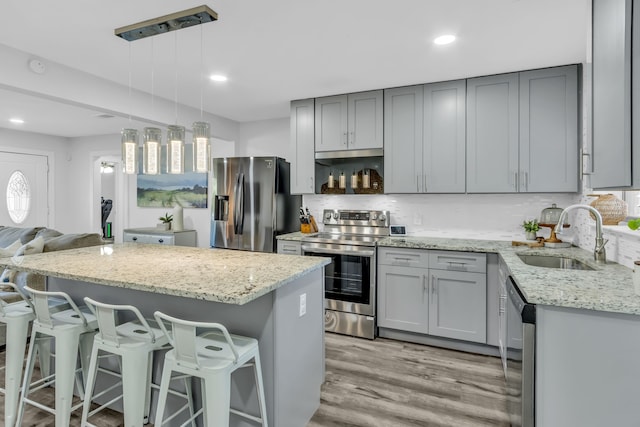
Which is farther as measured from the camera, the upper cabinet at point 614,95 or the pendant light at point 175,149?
the pendant light at point 175,149

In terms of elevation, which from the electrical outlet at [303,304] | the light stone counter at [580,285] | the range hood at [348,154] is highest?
the range hood at [348,154]

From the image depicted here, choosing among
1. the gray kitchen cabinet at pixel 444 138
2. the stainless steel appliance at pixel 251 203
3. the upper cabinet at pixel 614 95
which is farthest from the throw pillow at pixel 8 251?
the upper cabinet at pixel 614 95

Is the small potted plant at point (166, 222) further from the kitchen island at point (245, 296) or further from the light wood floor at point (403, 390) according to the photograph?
the kitchen island at point (245, 296)

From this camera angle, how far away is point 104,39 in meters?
2.50

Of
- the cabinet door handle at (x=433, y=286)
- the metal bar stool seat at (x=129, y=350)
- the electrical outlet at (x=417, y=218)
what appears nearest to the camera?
the metal bar stool seat at (x=129, y=350)

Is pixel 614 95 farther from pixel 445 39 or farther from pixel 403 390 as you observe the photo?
pixel 403 390

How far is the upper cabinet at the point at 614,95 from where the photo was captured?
4.26ft

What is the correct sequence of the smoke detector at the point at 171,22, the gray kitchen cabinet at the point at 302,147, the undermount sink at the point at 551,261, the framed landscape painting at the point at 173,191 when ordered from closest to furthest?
the smoke detector at the point at 171,22
the undermount sink at the point at 551,261
the gray kitchen cabinet at the point at 302,147
the framed landscape painting at the point at 173,191

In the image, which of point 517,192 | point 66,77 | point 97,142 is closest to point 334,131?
point 517,192

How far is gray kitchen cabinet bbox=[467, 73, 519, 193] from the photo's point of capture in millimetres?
3193

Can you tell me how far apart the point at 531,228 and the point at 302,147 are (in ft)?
8.30

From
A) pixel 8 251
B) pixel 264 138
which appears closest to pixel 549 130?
pixel 264 138

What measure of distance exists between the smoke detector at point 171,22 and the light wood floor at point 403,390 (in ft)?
7.71

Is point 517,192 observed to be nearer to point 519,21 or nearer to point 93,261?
point 519,21
